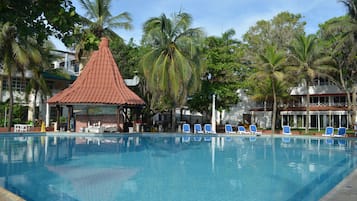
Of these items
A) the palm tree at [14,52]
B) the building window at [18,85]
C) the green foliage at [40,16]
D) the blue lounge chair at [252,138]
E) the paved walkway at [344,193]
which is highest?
the palm tree at [14,52]

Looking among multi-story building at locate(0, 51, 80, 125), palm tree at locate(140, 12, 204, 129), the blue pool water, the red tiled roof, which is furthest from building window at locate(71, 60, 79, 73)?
the blue pool water

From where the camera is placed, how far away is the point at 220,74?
99.7ft

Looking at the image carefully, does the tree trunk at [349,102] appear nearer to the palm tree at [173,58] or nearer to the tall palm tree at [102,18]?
the palm tree at [173,58]

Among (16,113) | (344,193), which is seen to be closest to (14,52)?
(16,113)

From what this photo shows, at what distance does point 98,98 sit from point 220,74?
447 inches

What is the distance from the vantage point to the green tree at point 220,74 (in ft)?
96.2

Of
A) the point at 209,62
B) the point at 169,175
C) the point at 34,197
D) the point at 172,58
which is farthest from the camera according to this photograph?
the point at 209,62

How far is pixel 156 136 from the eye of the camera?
24312mm

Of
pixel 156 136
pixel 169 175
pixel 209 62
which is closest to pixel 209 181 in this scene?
pixel 169 175

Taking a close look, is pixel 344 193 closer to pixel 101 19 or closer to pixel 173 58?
pixel 173 58

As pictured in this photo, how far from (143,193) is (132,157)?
5952mm

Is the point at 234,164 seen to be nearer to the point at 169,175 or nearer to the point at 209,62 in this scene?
the point at 169,175

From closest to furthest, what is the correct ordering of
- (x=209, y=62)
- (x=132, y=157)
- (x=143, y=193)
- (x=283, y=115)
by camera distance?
(x=143, y=193), (x=132, y=157), (x=209, y=62), (x=283, y=115)

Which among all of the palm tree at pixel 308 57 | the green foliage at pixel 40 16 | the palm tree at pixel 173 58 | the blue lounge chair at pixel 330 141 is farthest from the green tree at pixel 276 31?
the green foliage at pixel 40 16
